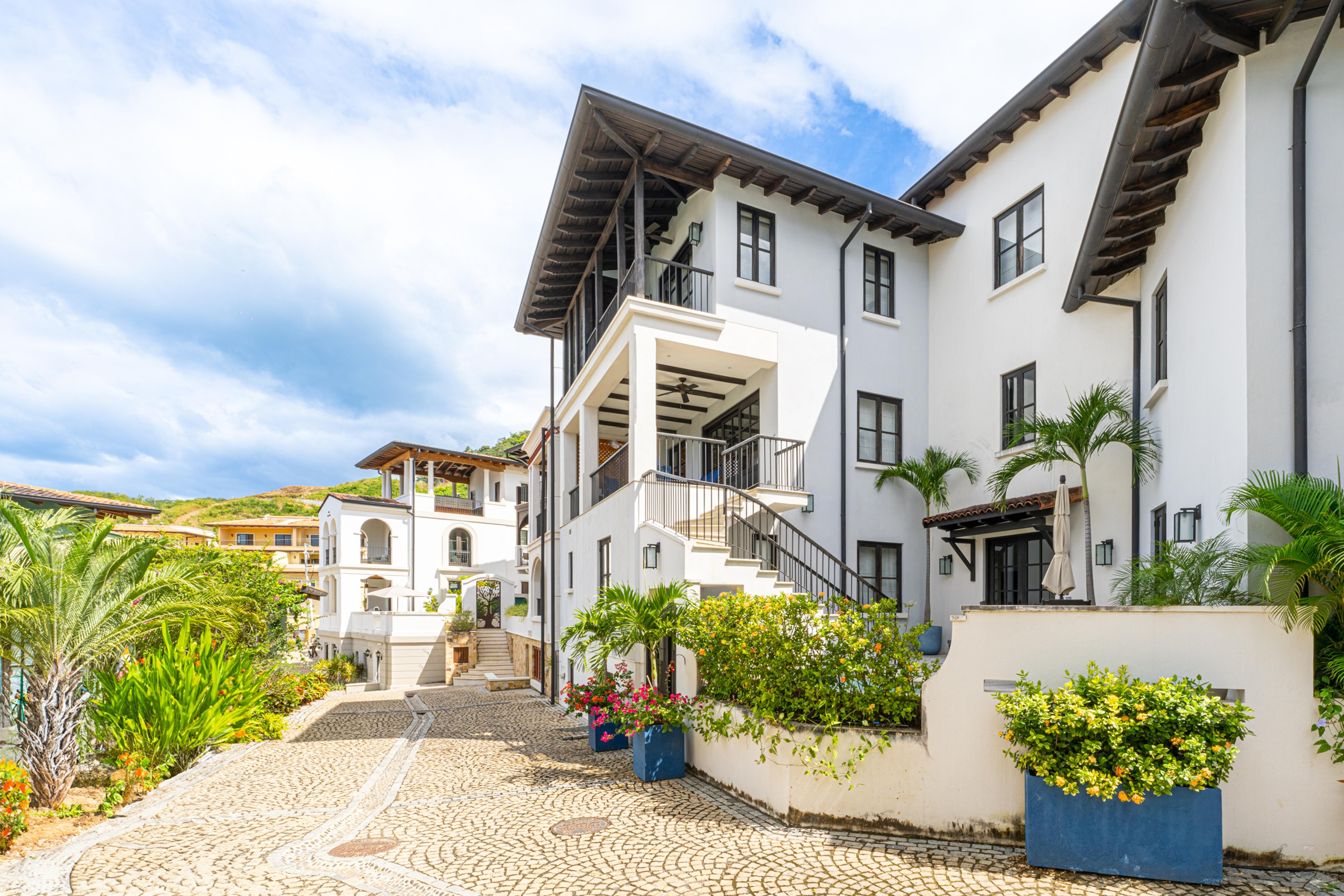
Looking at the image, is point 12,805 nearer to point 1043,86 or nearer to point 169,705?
point 169,705

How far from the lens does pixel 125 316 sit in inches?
5571

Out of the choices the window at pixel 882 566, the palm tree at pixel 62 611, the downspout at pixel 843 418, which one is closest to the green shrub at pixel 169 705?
the palm tree at pixel 62 611

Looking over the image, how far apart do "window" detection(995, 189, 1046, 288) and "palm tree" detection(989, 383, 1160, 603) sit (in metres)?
2.83

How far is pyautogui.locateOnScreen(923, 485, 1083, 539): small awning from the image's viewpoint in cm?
1074

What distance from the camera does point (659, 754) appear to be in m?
8.41

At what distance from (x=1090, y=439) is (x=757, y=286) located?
5.82 meters

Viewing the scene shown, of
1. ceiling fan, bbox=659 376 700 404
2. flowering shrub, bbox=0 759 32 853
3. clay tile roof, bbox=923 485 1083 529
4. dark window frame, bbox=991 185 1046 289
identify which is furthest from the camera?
ceiling fan, bbox=659 376 700 404

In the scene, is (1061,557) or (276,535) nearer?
(1061,557)

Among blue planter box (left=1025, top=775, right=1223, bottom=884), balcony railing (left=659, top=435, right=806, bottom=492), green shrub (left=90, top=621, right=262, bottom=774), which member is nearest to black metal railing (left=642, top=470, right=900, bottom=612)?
balcony railing (left=659, top=435, right=806, bottom=492)

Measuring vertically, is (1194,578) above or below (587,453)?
below

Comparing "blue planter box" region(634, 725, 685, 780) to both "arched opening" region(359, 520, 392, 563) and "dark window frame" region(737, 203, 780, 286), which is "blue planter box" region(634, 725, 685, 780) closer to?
"dark window frame" region(737, 203, 780, 286)

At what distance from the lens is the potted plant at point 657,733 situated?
838 centimetres

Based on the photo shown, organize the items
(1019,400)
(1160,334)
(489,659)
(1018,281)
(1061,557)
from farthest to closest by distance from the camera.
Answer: (489,659) < (1019,400) < (1018,281) < (1160,334) < (1061,557)

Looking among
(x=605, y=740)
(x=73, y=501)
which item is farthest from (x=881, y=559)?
(x=73, y=501)
